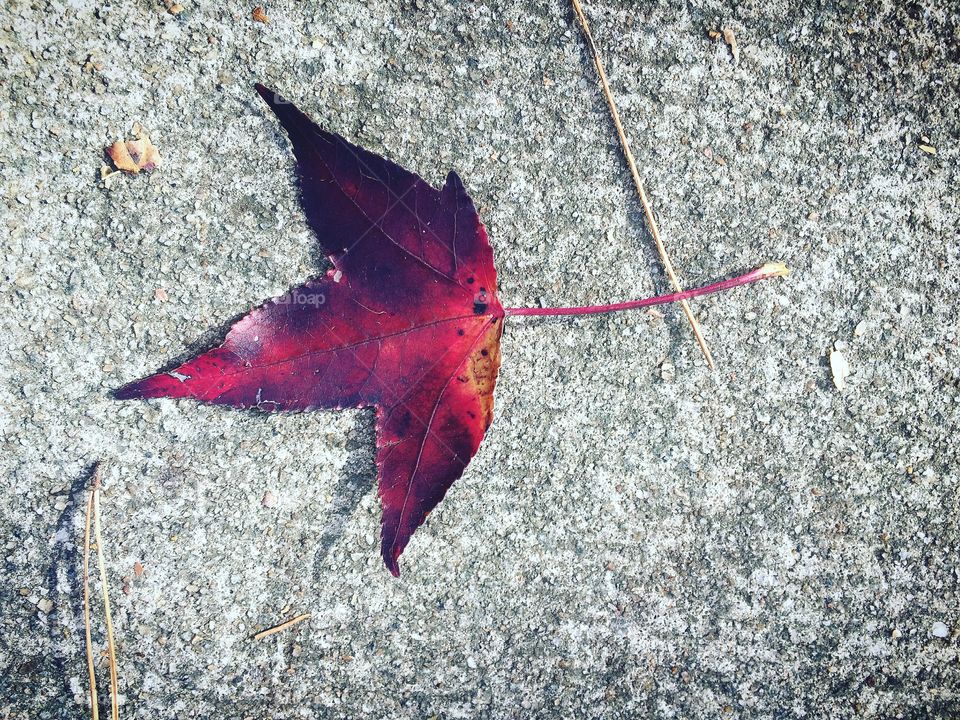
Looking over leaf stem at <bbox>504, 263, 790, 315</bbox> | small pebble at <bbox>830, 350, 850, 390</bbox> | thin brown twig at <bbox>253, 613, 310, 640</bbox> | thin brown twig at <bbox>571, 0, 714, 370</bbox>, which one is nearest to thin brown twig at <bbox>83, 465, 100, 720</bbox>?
thin brown twig at <bbox>253, 613, 310, 640</bbox>

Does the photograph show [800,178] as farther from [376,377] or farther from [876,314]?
[376,377]

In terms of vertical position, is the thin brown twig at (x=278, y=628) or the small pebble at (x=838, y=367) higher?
the small pebble at (x=838, y=367)

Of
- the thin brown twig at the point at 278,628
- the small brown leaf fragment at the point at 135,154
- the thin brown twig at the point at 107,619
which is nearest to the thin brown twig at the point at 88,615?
the thin brown twig at the point at 107,619

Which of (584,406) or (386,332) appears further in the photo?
(584,406)

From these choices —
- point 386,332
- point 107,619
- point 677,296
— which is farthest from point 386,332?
point 107,619

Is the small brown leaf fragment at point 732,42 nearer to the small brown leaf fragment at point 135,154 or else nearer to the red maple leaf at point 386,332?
the red maple leaf at point 386,332

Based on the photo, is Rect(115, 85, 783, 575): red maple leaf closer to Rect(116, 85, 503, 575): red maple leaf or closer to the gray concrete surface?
Rect(116, 85, 503, 575): red maple leaf

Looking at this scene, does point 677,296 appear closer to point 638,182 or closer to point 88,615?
point 638,182
